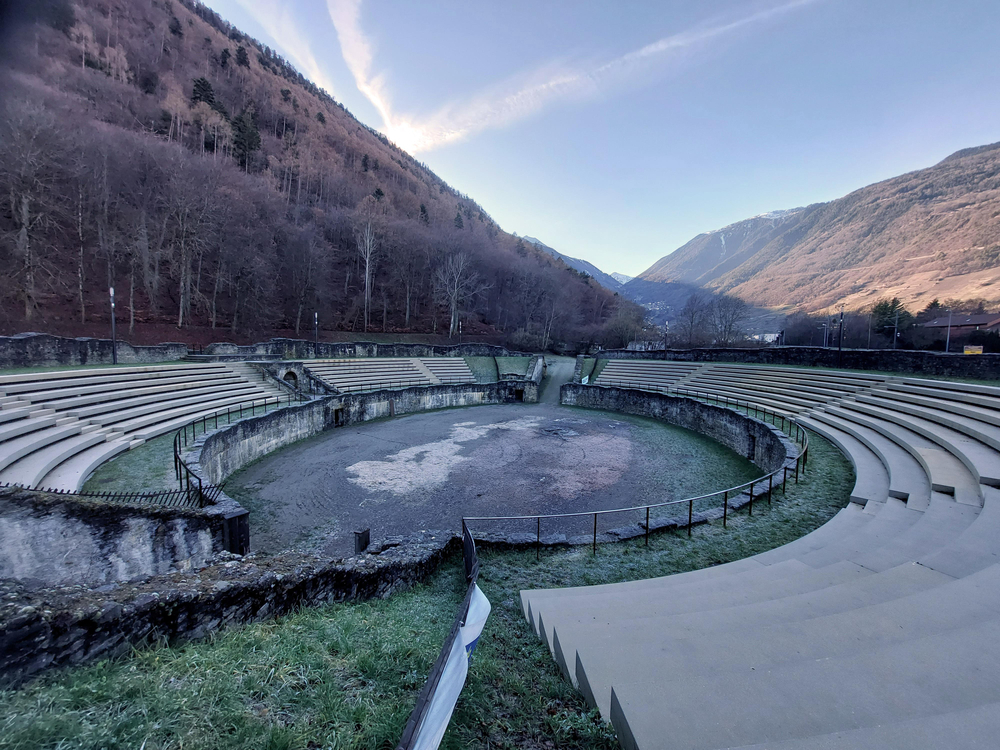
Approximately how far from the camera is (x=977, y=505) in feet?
19.1

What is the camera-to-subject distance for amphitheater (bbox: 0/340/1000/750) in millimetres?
2113

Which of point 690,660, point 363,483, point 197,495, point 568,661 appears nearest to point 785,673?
point 690,660

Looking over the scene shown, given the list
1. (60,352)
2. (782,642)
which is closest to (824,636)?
(782,642)

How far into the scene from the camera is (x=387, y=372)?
25953mm

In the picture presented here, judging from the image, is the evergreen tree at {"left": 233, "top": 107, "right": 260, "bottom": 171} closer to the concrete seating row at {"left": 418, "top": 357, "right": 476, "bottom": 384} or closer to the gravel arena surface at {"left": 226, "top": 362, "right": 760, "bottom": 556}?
the concrete seating row at {"left": 418, "top": 357, "right": 476, "bottom": 384}

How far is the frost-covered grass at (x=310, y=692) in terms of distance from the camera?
1.98 m

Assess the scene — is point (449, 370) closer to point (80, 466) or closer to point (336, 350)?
point (336, 350)

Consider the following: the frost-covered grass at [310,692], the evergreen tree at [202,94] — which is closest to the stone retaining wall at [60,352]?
the frost-covered grass at [310,692]

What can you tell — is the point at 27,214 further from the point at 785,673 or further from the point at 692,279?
the point at 692,279

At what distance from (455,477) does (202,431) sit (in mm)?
7818

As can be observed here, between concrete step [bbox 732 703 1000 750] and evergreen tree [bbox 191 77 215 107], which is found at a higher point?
evergreen tree [bbox 191 77 215 107]

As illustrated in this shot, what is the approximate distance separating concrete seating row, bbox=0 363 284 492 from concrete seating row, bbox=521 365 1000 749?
10.5 m

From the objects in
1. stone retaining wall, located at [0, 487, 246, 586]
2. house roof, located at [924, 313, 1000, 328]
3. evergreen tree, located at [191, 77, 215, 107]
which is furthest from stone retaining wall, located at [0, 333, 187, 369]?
house roof, located at [924, 313, 1000, 328]

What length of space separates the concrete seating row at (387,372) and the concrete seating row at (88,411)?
5.40 meters
